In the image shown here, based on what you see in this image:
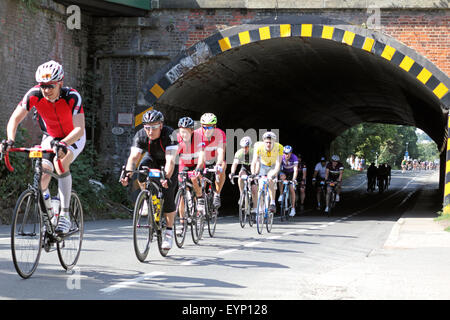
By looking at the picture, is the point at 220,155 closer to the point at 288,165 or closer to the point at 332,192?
the point at 288,165

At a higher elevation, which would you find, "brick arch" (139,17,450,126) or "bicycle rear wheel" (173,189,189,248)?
"brick arch" (139,17,450,126)

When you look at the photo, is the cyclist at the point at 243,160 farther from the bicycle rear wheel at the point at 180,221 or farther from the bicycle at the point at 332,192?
the bicycle at the point at 332,192

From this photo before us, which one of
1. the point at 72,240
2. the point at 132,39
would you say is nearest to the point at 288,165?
the point at 132,39

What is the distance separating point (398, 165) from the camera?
142m

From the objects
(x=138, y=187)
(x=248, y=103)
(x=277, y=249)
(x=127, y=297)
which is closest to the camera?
(x=127, y=297)

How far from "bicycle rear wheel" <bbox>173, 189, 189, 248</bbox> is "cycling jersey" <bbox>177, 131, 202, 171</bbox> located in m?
0.80

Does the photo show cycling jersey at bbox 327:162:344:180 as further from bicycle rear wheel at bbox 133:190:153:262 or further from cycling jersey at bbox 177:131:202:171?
bicycle rear wheel at bbox 133:190:153:262

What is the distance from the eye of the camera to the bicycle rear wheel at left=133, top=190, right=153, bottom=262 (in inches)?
320

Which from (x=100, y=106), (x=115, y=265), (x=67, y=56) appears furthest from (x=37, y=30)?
(x=115, y=265)

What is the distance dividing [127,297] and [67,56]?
13.1 metres

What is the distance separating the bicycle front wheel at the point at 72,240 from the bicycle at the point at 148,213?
2.22 feet

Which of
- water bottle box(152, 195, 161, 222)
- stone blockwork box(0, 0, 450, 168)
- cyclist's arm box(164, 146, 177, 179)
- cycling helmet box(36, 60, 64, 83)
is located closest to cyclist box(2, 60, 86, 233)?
cycling helmet box(36, 60, 64, 83)

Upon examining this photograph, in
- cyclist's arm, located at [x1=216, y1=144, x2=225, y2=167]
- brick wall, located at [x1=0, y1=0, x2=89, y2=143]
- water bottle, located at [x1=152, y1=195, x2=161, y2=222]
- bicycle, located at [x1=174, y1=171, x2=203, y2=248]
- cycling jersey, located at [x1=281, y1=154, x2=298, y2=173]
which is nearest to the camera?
water bottle, located at [x1=152, y1=195, x2=161, y2=222]

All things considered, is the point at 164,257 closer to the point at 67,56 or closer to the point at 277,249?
the point at 277,249
